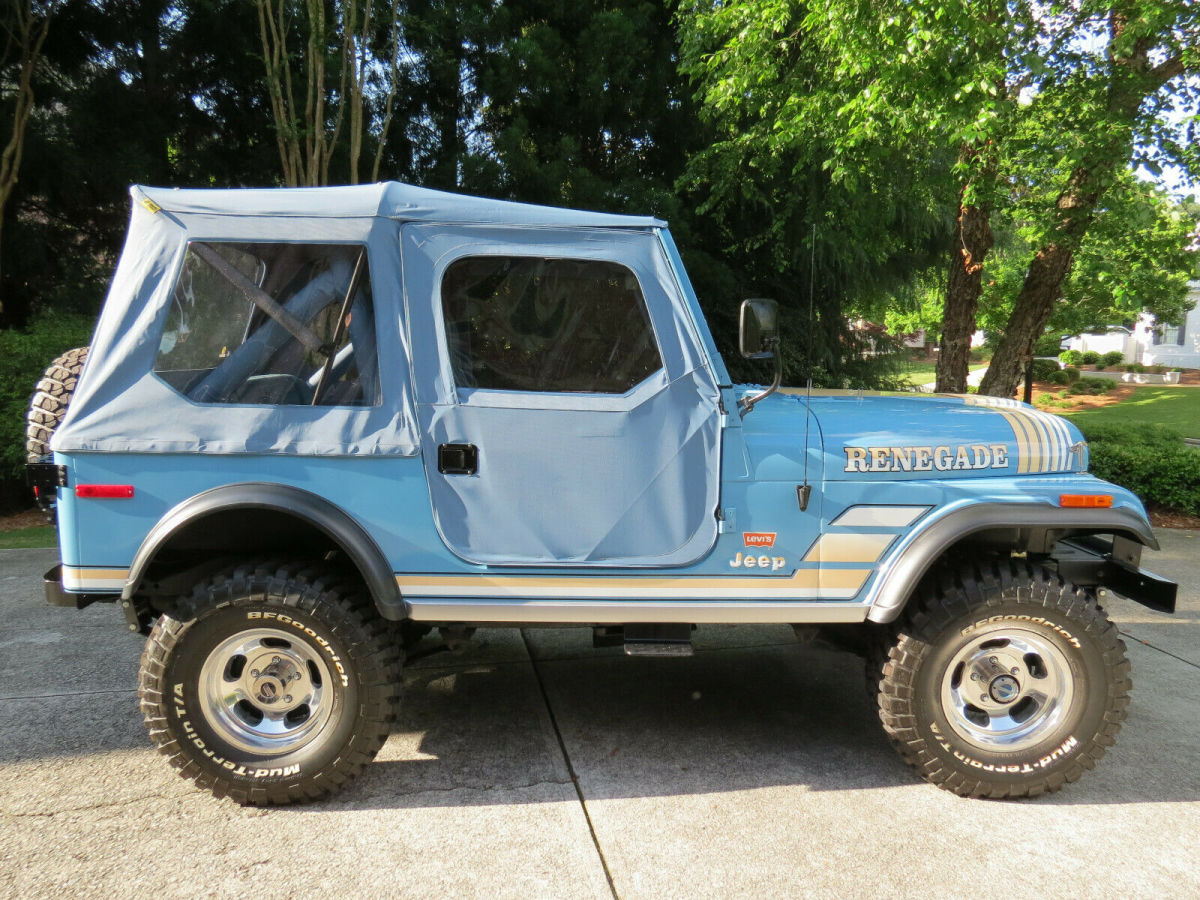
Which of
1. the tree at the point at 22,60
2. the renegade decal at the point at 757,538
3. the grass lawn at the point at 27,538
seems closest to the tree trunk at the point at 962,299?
the renegade decal at the point at 757,538

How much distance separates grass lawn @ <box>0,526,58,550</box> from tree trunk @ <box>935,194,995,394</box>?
833 cm

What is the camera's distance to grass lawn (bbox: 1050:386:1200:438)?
19719mm

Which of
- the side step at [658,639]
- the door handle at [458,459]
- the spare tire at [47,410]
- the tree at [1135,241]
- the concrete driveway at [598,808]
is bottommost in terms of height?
the concrete driveway at [598,808]

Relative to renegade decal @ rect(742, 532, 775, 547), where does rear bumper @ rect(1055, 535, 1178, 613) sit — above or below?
below

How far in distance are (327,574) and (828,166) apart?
565 centimetres

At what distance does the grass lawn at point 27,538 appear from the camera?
7223 mm

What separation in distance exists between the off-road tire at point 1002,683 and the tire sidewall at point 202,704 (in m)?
2.00

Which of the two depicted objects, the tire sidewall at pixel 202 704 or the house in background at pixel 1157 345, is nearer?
the tire sidewall at pixel 202 704

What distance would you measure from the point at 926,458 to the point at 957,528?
292 mm

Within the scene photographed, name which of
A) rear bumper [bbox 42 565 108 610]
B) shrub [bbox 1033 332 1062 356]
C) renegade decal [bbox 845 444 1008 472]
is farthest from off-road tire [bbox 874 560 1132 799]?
shrub [bbox 1033 332 1062 356]

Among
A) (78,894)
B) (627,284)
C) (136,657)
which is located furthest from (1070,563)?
(136,657)

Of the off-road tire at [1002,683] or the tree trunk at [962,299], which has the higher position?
the tree trunk at [962,299]

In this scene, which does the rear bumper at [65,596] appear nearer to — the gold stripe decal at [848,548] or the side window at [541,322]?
the side window at [541,322]

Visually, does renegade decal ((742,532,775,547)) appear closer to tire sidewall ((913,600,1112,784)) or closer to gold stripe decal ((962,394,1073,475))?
tire sidewall ((913,600,1112,784))
